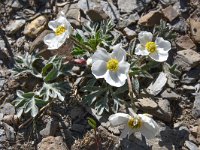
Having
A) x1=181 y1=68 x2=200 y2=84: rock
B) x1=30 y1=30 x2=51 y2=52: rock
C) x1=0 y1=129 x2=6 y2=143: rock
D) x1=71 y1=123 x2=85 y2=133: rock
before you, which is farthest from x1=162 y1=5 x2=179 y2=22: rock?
x1=0 y1=129 x2=6 y2=143: rock

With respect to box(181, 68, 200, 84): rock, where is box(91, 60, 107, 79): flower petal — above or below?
above

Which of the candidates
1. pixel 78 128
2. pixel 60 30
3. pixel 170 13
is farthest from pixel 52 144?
pixel 170 13

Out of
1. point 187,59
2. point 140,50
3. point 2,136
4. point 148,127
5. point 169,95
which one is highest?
point 140,50

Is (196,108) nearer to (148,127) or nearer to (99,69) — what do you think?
(148,127)

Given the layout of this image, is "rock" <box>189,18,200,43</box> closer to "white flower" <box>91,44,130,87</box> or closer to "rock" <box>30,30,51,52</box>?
"white flower" <box>91,44,130,87</box>

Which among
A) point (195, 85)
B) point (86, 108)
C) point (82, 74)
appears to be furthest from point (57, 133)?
point (195, 85)

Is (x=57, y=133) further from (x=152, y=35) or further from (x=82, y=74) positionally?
(x=152, y=35)

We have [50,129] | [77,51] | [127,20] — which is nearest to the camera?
[50,129]
